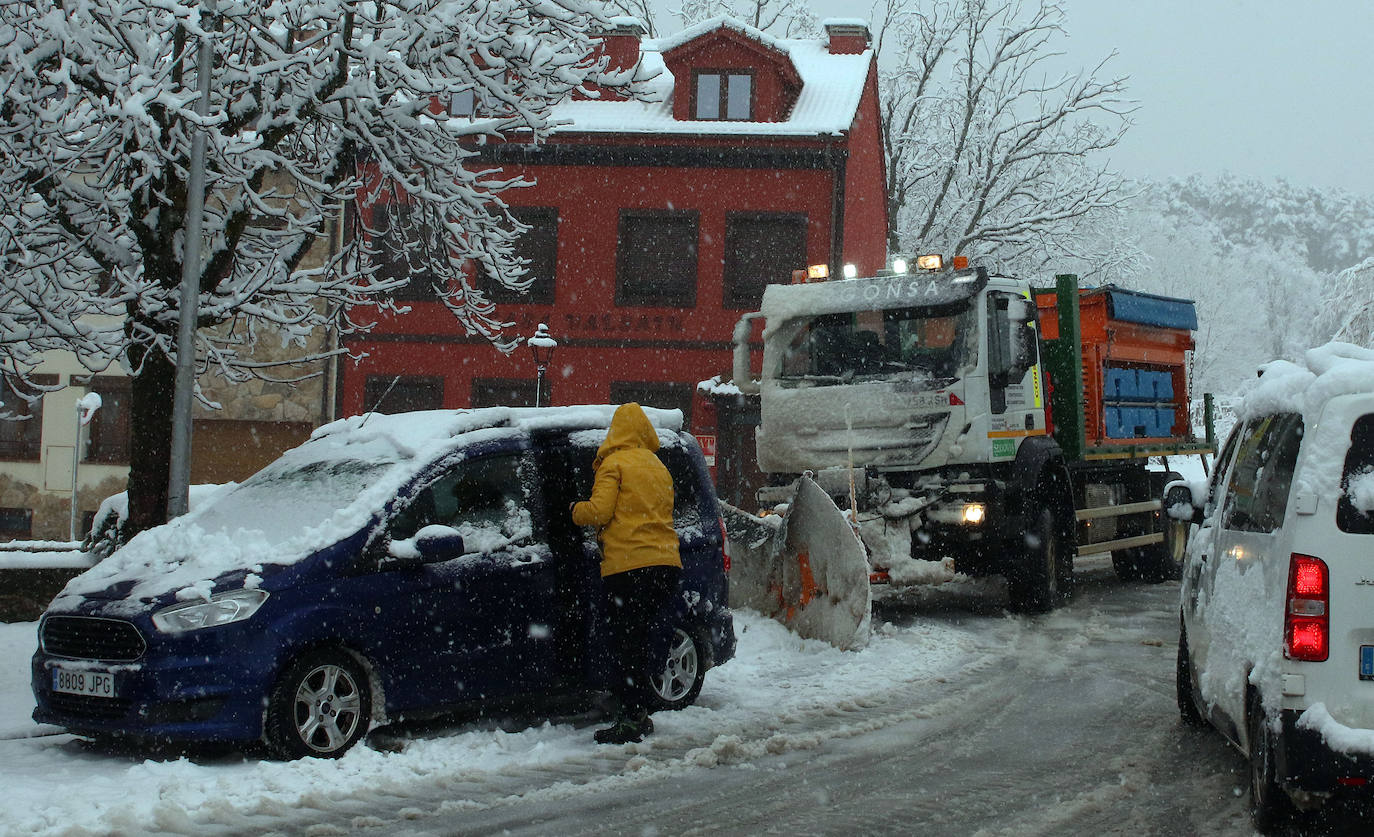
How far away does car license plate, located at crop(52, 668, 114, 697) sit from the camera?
21.2ft

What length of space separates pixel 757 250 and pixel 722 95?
355 cm

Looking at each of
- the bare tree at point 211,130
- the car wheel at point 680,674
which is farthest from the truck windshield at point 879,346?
the car wheel at point 680,674

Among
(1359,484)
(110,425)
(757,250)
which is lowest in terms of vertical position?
(1359,484)

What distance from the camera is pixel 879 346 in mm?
12148

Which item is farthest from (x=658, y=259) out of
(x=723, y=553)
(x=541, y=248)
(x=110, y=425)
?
(x=723, y=553)

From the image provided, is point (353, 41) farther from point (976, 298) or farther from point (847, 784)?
point (847, 784)

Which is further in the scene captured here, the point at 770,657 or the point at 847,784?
the point at 770,657

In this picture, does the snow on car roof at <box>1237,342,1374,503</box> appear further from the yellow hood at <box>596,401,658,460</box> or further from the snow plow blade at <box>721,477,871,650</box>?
the snow plow blade at <box>721,477,871,650</box>

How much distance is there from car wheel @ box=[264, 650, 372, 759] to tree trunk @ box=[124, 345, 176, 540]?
→ 12.5 ft

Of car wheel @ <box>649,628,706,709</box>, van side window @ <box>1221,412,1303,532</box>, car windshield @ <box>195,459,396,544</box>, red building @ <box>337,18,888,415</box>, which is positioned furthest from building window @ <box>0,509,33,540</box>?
van side window @ <box>1221,412,1303,532</box>

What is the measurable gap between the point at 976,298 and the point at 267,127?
5852 mm

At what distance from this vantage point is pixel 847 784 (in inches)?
250

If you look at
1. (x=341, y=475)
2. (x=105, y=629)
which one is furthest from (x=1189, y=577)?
(x=105, y=629)

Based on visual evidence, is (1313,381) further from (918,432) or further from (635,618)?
(918,432)
